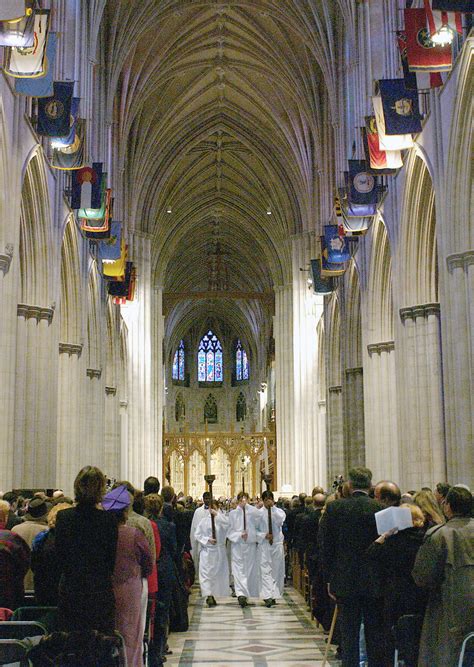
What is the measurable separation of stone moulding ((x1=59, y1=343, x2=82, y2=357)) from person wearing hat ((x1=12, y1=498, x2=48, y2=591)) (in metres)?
16.2

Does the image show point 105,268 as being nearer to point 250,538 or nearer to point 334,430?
point 334,430

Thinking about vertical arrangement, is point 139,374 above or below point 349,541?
above

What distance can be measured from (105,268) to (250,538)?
13031 mm

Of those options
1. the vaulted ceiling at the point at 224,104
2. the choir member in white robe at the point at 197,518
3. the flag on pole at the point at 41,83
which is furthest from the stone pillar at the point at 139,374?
the flag on pole at the point at 41,83

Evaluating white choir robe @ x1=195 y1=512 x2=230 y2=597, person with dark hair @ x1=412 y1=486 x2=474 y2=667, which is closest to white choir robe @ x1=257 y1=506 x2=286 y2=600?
white choir robe @ x1=195 y1=512 x2=230 y2=597

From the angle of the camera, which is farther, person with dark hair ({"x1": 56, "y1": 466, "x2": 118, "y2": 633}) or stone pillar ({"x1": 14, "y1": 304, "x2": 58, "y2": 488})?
stone pillar ({"x1": 14, "y1": 304, "x2": 58, "y2": 488})

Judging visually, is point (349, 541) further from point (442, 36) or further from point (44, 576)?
point (442, 36)

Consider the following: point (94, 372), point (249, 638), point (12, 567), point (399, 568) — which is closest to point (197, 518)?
point (249, 638)

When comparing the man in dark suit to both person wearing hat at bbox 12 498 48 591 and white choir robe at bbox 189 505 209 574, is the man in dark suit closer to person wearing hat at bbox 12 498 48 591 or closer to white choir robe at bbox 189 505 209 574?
person wearing hat at bbox 12 498 48 591

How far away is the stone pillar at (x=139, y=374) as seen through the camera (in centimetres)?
3928

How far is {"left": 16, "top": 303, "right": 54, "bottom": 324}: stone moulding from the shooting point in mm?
18734

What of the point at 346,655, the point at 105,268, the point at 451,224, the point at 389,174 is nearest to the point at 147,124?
the point at 105,268

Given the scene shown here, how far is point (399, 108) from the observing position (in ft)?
54.4

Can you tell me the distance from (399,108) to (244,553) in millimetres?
8701
